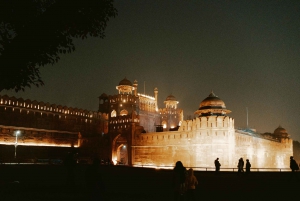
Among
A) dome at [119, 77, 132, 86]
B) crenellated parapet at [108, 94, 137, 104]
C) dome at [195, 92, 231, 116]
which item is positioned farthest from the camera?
dome at [119, 77, 132, 86]

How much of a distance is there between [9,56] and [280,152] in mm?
40307

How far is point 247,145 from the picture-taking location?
104 ft

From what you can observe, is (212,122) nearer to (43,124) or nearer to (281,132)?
(43,124)

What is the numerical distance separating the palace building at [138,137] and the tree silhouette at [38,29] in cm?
2097

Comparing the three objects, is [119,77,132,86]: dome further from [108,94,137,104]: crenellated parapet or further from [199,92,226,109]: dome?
[199,92,226,109]: dome

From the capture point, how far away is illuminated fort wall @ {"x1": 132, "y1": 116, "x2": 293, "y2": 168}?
2795 centimetres

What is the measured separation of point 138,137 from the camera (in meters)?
34.7

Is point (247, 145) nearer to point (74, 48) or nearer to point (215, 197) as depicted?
point (215, 197)

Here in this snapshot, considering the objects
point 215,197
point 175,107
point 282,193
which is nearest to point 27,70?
point 215,197

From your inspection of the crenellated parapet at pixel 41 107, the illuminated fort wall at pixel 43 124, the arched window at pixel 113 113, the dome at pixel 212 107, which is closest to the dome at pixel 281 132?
the dome at pixel 212 107

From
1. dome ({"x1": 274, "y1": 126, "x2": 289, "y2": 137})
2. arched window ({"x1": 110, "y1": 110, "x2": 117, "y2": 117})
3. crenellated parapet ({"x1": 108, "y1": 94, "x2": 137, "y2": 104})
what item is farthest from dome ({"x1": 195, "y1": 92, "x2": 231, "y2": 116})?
crenellated parapet ({"x1": 108, "y1": 94, "x2": 137, "y2": 104})

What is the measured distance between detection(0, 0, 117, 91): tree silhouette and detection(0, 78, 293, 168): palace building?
20968 millimetres

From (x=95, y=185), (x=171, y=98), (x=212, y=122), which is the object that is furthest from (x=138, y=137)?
(x=95, y=185)

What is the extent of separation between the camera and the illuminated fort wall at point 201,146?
28.0 metres
